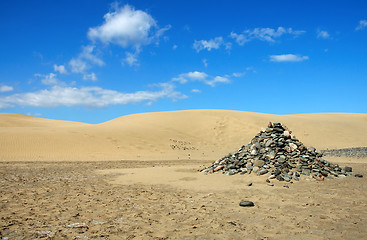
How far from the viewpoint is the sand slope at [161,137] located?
22.8 metres

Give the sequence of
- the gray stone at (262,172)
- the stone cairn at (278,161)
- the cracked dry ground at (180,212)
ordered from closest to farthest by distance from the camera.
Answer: the cracked dry ground at (180,212) → the stone cairn at (278,161) → the gray stone at (262,172)

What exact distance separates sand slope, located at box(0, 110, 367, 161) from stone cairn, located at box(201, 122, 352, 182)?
9426mm

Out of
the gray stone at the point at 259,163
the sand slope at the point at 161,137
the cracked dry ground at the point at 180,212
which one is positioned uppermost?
the sand slope at the point at 161,137

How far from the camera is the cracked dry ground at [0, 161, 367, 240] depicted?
16.3 ft

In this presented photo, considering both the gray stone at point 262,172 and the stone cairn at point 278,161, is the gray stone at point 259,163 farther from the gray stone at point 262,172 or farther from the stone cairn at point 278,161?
the gray stone at point 262,172

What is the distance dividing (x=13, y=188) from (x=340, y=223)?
986cm

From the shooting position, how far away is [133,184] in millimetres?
10375

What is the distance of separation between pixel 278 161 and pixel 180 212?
633cm

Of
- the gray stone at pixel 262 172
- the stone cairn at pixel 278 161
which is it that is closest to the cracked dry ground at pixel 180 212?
the stone cairn at pixel 278 161

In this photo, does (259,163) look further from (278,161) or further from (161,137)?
(161,137)

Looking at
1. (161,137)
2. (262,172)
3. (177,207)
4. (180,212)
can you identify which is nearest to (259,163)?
(262,172)

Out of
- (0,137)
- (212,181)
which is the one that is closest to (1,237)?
(212,181)

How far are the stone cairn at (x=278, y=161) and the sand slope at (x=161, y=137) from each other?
371 inches

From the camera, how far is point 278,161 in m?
11.2
